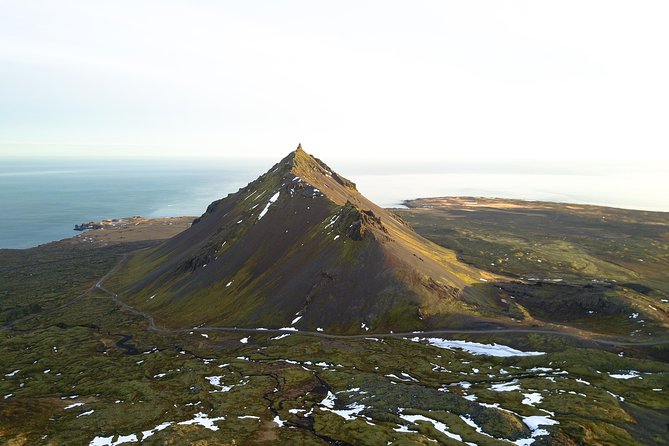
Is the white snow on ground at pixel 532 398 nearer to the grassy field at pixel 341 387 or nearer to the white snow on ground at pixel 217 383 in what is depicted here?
the grassy field at pixel 341 387

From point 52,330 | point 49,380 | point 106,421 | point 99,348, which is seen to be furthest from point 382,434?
point 52,330

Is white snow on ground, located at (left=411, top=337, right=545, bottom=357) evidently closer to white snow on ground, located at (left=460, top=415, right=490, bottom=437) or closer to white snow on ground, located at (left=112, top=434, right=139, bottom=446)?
white snow on ground, located at (left=460, top=415, right=490, bottom=437)

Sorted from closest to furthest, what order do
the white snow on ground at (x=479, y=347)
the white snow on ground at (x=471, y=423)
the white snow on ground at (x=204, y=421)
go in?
the white snow on ground at (x=471, y=423) → the white snow on ground at (x=204, y=421) → the white snow on ground at (x=479, y=347)

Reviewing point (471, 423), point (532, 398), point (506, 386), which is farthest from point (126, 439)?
point (532, 398)

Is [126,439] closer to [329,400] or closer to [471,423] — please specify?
[329,400]

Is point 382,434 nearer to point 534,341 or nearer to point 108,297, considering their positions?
point 534,341

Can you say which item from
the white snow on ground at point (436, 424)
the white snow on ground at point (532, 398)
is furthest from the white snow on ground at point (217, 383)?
the white snow on ground at point (532, 398)
